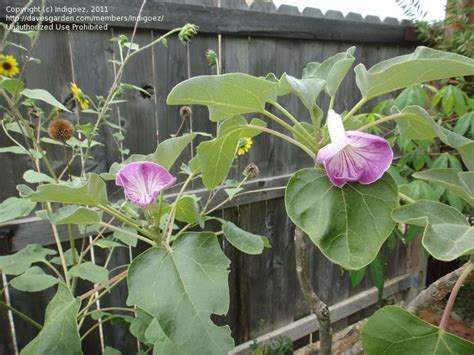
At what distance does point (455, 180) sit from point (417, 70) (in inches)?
5.7

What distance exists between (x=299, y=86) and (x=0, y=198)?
50.5 inches

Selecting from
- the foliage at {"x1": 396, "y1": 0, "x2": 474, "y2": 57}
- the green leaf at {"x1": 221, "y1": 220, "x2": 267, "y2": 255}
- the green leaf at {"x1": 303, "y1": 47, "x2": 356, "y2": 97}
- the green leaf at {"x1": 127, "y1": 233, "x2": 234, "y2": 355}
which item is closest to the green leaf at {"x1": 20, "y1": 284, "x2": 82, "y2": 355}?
the green leaf at {"x1": 127, "y1": 233, "x2": 234, "y2": 355}

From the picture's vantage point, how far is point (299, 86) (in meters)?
0.44

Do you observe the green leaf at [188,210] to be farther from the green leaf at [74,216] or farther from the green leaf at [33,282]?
the green leaf at [33,282]

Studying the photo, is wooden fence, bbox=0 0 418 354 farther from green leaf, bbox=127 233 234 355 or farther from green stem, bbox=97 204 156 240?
green leaf, bbox=127 233 234 355

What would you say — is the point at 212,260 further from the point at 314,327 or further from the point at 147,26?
the point at 314,327

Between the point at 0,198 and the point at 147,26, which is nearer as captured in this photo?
the point at 0,198

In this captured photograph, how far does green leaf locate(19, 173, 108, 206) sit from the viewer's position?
427mm

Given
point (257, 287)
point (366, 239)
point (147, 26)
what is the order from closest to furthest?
point (366, 239) < point (147, 26) < point (257, 287)

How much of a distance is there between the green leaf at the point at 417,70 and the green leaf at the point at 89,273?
626 millimetres

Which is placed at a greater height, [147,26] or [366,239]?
[147,26]

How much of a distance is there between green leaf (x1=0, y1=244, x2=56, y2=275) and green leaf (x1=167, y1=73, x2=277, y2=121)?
1.99 ft

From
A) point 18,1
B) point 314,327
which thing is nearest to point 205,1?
point 18,1

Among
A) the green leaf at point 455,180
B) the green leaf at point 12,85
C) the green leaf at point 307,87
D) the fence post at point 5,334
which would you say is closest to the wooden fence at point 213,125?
the fence post at point 5,334
